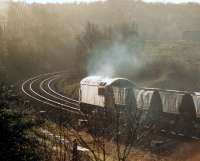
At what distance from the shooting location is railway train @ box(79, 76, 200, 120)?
2173 cm

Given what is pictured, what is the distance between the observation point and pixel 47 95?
40688 millimetres

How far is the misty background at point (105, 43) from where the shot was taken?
153ft

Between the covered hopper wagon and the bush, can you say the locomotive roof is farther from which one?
the bush

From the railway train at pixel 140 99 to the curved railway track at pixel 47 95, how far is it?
2641mm

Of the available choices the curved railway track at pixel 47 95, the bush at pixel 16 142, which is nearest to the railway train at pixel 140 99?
the curved railway track at pixel 47 95

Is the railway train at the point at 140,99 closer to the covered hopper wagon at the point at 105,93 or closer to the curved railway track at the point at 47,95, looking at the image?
the covered hopper wagon at the point at 105,93

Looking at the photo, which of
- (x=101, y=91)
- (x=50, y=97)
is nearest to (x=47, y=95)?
(x=50, y=97)

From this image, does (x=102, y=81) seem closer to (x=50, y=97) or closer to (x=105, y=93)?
(x=105, y=93)

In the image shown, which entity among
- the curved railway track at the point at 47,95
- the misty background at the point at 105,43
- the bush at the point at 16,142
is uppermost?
the bush at the point at 16,142

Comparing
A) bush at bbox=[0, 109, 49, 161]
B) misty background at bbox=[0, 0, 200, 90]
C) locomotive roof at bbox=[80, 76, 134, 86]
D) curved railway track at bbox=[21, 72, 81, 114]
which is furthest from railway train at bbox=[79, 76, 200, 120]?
misty background at bbox=[0, 0, 200, 90]

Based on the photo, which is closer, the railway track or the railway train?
the railway train

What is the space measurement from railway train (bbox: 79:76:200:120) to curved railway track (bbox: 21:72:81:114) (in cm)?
264

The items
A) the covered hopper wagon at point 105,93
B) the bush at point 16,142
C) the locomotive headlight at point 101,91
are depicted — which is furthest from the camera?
the locomotive headlight at point 101,91

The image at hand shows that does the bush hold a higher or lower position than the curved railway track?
higher
